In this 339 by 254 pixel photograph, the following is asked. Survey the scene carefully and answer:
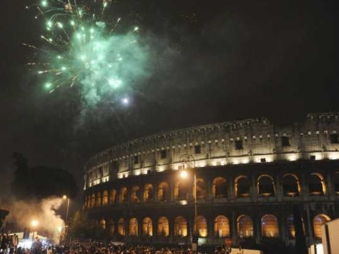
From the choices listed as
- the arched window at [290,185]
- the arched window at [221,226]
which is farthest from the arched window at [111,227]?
the arched window at [290,185]

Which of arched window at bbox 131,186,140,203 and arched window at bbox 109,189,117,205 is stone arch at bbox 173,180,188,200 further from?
arched window at bbox 109,189,117,205

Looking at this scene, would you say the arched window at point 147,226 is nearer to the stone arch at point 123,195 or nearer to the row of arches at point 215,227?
the row of arches at point 215,227

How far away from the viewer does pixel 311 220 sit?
36.1m

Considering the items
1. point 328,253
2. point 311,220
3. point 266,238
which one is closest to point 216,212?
point 266,238

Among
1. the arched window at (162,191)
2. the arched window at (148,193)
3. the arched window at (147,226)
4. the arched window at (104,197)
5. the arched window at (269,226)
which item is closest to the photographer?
the arched window at (269,226)

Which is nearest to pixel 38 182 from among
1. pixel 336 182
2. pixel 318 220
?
pixel 318 220

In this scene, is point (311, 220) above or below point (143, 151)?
below

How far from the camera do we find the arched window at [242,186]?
40.2 meters

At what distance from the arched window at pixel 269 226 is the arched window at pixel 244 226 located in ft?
4.56

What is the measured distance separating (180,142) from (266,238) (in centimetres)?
1630

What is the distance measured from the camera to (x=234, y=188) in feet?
132

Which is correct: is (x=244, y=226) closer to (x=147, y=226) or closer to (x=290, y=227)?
(x=290, y=227)

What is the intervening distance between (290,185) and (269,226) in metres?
5.40

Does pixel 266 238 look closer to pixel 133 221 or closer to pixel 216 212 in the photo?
pixel 216 212
